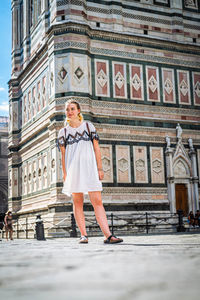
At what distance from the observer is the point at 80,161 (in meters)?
5.62

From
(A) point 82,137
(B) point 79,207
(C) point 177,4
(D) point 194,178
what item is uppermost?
(C) point 177,4

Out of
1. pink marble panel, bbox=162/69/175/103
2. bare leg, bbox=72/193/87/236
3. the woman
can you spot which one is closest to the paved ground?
the woman

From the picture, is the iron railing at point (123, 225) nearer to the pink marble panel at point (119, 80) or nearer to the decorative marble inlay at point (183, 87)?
the pink marble panel at point (119, 80)

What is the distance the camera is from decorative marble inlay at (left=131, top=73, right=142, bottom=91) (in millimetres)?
19453

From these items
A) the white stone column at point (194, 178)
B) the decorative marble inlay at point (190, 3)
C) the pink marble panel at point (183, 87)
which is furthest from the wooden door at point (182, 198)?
the decorative marble inlay at point (190, 3)

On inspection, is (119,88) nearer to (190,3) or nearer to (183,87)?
(183,87)

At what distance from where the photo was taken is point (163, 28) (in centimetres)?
2059

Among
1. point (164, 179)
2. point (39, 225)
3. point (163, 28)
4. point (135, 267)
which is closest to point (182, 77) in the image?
point (163, 28)

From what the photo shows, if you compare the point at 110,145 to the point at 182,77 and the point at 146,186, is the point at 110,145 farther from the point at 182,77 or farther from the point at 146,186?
the point at 182,77

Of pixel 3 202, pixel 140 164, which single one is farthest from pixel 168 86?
pixel 3 202

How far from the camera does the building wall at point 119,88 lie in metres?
18.1

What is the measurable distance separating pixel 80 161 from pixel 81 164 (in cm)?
5

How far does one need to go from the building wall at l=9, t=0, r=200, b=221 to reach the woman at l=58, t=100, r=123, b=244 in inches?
439

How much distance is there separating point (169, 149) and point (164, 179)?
1335 millimetres
